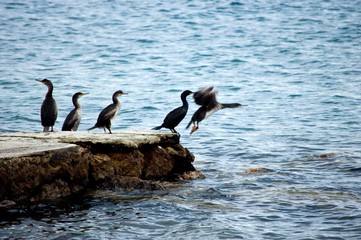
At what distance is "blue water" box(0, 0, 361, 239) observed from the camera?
10016 millimetres

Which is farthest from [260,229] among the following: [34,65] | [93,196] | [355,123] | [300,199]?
[34,65]

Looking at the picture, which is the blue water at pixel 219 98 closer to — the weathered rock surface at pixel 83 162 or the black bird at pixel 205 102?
the weathered rock surface at pixel 83 162

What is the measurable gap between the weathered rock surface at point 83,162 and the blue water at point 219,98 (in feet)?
0.94

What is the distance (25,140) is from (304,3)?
34534 millimetres

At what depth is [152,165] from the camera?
11.9 meters

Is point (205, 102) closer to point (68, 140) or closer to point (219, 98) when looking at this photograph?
point (68, 140)

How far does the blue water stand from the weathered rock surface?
0.94 feet

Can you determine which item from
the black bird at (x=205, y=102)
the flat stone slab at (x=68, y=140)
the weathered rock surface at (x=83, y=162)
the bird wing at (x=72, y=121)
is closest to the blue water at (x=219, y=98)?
the weathered rock surface at (x=83, y=162)

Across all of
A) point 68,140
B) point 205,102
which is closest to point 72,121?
point 68,140

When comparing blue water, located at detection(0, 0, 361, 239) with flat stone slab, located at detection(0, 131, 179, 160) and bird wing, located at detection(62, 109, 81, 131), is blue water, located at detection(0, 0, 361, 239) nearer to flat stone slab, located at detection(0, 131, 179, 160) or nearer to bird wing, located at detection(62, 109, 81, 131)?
flat stone slab, located at detection(0, 131, 179, 160)

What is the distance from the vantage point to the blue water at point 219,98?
10.0 metres

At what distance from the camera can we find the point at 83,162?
10.9m

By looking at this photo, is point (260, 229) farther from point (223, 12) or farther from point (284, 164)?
point (223, 12)

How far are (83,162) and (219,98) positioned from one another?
13.9m
